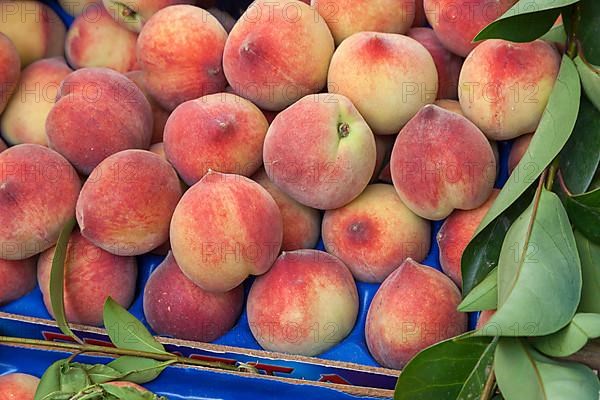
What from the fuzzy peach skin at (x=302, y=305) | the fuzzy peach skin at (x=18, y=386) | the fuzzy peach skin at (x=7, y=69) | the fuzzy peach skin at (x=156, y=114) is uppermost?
the fuzzy peach skin at (x=7, y=69)

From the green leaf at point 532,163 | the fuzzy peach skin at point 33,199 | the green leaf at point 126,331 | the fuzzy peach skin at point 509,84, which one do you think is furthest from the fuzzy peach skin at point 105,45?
the green leaf at point 532,163

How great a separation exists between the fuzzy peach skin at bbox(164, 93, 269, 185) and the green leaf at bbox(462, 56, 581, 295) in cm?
35

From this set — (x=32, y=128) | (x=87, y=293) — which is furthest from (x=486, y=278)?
(x=32, y=128)

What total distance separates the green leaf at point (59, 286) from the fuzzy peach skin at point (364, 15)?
0.49 meters

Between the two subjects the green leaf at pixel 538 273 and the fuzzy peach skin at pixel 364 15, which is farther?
the fuzzy peach skin at pixel 364 15

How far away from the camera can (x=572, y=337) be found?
706 millimetres

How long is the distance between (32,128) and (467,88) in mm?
718

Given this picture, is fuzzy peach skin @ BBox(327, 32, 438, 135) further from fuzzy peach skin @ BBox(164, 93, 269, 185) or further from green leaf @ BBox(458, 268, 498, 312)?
green leaf @ BBox(458, 268, 498, 312)

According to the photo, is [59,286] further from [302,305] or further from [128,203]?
[302,305]

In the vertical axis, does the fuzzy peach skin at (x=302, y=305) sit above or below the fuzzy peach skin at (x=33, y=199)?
below

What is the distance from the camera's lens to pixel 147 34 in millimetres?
1192

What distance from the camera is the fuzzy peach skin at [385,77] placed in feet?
3.38

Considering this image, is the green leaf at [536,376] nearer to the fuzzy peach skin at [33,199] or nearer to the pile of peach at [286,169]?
the pile of peach at [286,169]

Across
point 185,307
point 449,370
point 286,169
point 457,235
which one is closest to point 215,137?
point 286,169
